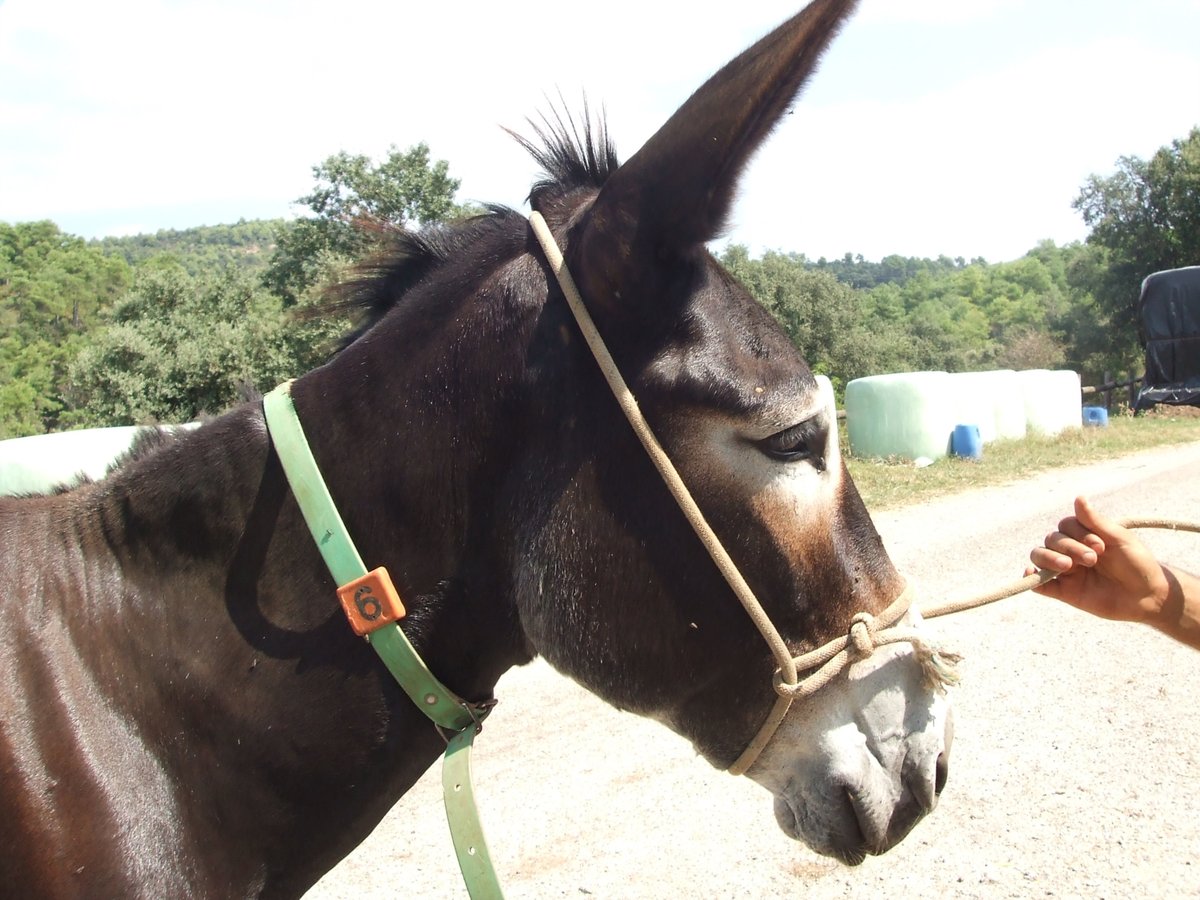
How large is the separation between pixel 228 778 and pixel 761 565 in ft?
3.50

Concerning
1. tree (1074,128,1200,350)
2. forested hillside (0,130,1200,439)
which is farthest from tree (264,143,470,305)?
tree (1074,128,1200,350)

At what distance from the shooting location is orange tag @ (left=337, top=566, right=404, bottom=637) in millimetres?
1594

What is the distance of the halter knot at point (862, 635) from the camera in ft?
5.40

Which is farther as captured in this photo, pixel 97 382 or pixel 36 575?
pixel 97 382

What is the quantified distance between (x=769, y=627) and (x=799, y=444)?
13.6 inches

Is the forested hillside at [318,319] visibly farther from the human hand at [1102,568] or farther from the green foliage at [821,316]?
the human hand at [1102,568]

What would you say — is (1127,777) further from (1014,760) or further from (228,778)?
(228,778)

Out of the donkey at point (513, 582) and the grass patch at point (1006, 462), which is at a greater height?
the donkey at point (513, 582)

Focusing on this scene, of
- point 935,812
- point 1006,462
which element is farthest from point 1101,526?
point 1006,462

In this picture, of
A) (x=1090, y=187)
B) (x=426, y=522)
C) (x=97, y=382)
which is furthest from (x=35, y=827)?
(x=1090, y=187)

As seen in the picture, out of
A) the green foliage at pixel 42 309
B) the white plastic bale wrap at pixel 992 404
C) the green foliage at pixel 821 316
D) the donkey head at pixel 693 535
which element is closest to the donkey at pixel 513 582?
the donkey head at pixel 693 535

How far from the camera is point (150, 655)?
1678 millimetres

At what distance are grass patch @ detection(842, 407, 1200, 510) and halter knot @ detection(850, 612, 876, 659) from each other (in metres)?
9.80

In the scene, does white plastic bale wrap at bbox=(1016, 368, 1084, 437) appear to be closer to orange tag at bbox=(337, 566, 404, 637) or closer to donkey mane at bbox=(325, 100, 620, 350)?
donkey mane at bbox=(325, 100, 620, 350)
